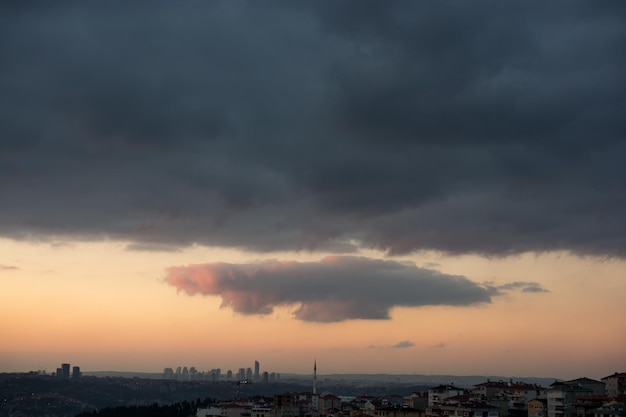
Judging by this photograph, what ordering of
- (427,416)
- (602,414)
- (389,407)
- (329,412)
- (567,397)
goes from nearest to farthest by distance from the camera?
1. (602,414)
2. (567,397)
3. (427,416)
4. (389,407)
5. (329,412)

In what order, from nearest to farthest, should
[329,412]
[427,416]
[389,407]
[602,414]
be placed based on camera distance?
[602,414], [427,416], [389,407], [329,412]

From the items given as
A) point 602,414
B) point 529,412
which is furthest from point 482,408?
point 602,414

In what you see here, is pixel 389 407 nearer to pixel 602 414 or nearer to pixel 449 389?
pixel 449 389

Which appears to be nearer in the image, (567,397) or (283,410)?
(567,397)

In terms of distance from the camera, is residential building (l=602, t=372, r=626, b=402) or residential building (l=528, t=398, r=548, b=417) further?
residential building (l=602, t=372, r=626, b=402)

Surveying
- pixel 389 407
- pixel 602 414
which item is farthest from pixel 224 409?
pixel 602 414

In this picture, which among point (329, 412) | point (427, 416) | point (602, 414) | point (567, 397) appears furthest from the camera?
point (329, 412)

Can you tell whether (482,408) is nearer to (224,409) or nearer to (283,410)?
(283,410)

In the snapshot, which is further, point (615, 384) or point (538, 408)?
point (615, 384)

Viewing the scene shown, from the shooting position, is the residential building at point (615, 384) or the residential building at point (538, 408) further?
the residential building at point (615, 384)
